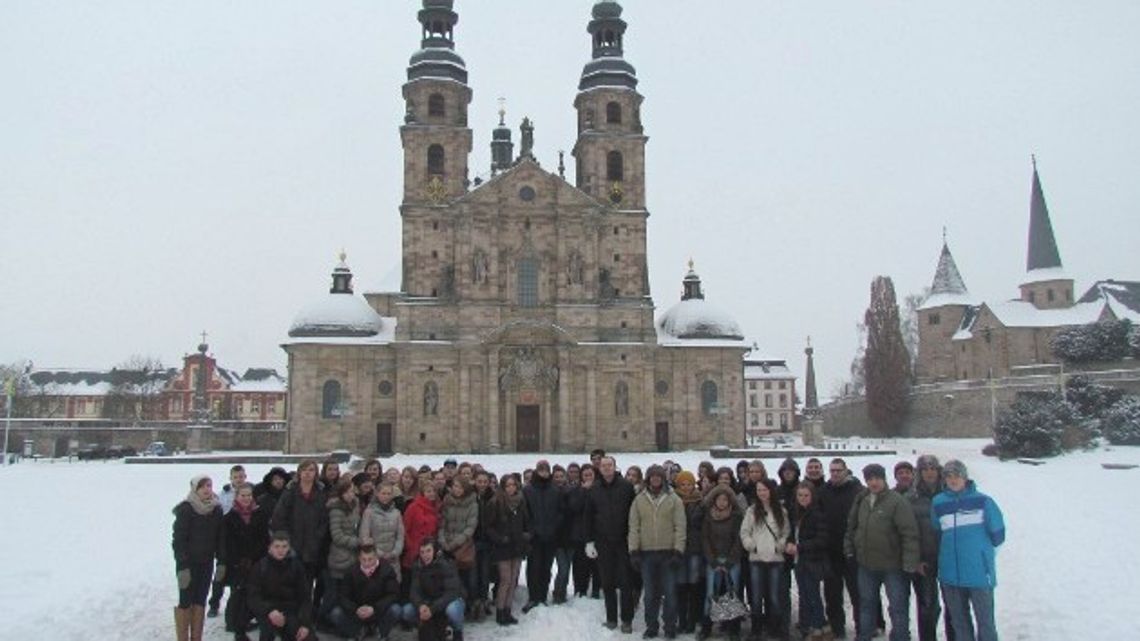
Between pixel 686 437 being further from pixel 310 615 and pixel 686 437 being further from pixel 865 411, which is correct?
pixel 310 615

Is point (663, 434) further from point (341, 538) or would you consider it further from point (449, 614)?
point (341, 538)

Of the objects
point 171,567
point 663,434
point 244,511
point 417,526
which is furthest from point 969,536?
point 663,434

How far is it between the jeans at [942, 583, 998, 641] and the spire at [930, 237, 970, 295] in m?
58.5

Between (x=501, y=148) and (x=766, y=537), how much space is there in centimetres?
6066

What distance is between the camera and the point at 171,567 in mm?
13453

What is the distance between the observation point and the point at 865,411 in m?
62.2

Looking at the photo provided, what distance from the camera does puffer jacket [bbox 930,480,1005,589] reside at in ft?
28.1

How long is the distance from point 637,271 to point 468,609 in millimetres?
34902

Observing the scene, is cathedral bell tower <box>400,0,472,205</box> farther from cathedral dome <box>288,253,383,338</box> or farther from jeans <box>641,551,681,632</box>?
jeans <box>641,551,681,632</box>

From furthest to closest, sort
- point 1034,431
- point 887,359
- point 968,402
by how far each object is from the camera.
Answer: point 887,359 < point 968,402 < point 1034,431

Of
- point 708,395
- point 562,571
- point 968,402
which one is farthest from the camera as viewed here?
point 968,402

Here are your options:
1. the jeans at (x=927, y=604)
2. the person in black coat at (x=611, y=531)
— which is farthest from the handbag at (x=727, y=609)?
the jeans at (x=927, y=604)

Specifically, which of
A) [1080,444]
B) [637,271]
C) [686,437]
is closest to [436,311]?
[637,271]

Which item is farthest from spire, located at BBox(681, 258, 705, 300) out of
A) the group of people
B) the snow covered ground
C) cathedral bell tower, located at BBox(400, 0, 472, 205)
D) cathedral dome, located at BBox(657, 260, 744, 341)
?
the group of people
